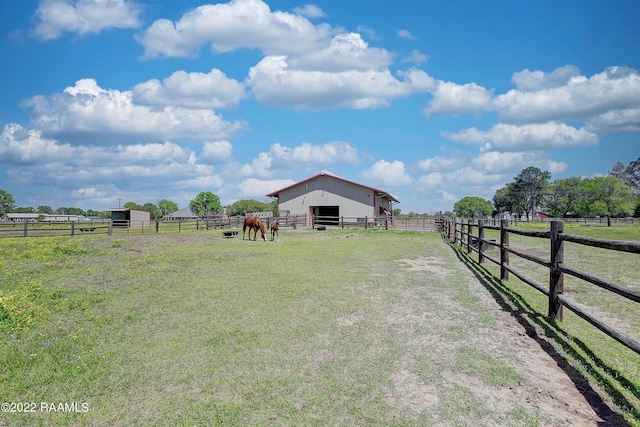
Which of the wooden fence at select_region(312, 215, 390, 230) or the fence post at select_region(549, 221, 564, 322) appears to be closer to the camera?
the fence post at select_region(549, 221, 564, 322)

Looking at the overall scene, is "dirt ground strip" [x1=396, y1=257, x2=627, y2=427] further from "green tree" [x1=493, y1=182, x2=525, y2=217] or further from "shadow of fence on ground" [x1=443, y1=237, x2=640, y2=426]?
"green tree" [x1=493, y1=182, x2=525, y2=217]

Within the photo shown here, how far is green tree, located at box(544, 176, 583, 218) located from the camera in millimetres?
85125

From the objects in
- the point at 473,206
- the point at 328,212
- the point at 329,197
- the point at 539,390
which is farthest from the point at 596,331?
the point at 473,206

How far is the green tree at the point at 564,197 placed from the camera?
85125mm

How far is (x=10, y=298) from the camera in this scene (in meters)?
6.18

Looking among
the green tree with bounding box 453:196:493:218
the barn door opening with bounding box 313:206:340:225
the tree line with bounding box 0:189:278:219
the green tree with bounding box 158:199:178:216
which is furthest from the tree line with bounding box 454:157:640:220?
the green tree with bounding box 158:199:178:216

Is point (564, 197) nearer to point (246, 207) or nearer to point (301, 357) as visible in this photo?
point (246, 207)

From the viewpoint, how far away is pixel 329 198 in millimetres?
36312

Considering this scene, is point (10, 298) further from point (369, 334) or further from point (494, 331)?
point (494, 331)

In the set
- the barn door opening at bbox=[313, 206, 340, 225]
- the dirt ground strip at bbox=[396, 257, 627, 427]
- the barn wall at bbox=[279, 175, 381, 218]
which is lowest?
the dirt ground strip at bbox=[396, 257, 627, 427]

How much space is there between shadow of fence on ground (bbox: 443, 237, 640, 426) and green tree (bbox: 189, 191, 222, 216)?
103685mm

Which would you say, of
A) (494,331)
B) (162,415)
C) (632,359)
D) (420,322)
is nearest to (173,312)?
(162,415)

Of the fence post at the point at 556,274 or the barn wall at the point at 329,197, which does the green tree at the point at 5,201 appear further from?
the fence post at the point at 556,274

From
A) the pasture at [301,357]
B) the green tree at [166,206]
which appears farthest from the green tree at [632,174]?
the green tree at [166,206]
